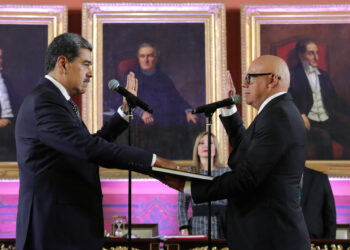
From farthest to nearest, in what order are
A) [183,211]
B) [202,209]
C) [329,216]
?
[183,211]
[202,209]
[329,216]

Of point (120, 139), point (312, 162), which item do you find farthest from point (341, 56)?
point (120, 139)

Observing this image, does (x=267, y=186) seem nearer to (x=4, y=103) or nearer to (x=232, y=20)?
(x=232, y=20)

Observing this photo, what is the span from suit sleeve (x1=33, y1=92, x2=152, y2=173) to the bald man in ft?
1.41

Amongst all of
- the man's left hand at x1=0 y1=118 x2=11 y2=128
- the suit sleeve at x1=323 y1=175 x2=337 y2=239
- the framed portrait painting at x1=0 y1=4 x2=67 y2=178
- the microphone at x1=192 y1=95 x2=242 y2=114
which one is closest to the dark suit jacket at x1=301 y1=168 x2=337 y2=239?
the suit sleeve at x1=323 y1=175 x2=337 y2=239

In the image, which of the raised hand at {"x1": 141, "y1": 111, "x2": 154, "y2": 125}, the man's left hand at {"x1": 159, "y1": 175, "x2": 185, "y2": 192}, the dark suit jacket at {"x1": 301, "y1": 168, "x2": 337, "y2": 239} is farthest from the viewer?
the raised hand at {"x1": 141, "y1": 111, "x2": 154, "y2": 125}

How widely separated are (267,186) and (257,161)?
165 mm

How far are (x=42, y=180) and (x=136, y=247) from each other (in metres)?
2.10

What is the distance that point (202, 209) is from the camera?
558 centimetres

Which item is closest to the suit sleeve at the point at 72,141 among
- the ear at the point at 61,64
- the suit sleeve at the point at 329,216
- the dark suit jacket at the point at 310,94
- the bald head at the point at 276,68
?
the ear at the point at 61,64

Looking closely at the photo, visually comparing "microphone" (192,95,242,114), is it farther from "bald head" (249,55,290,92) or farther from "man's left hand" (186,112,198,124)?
"man's left hand" (186,112,198,124)

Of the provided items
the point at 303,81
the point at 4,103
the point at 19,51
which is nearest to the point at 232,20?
the point at 303,81

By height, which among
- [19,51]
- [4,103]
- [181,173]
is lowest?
[181,173]

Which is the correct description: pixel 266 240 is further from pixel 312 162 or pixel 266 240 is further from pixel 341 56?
pixel 341 56

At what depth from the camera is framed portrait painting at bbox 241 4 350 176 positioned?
21.2 feet
